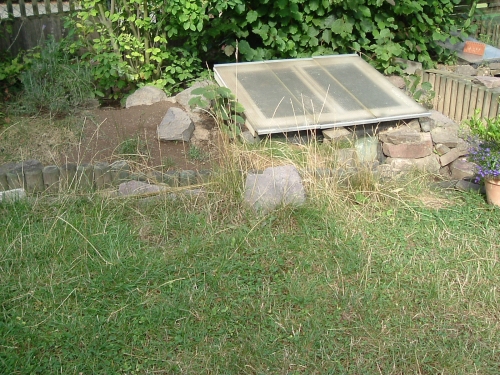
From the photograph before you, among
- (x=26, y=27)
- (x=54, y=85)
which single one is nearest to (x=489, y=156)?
(x=54, y=85)

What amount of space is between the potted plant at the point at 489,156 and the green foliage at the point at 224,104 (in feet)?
6.53

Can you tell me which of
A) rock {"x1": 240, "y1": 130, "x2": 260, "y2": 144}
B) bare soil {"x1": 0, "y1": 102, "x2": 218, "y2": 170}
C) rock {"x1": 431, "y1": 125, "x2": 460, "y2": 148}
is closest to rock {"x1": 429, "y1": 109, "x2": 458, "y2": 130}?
rock {"x1": 431, "y1": 125, "x2": 460, "y2": 148}

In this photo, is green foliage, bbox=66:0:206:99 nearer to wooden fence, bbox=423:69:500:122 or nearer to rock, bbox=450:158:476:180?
wooden fence, bbox=423:69:500:122

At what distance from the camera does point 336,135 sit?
578cm

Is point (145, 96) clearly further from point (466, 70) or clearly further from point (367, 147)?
point (466, 70)

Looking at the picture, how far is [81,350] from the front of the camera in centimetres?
353

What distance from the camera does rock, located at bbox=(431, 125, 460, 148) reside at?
20.1 ft

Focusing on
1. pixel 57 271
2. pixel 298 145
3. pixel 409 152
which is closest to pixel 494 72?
pixel 409 152

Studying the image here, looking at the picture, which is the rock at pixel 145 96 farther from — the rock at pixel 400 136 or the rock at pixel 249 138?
the rock at pixel 400 136

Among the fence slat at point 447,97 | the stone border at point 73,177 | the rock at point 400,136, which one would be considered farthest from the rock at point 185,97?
the fence slat at point 447,97

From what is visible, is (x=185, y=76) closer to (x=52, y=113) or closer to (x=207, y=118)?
(x=207, y=118)

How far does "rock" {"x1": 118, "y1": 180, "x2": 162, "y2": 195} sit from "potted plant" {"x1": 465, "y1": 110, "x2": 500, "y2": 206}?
2471mm

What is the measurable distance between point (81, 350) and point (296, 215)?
6.06ft

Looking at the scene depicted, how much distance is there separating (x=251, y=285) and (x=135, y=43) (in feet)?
12.3
